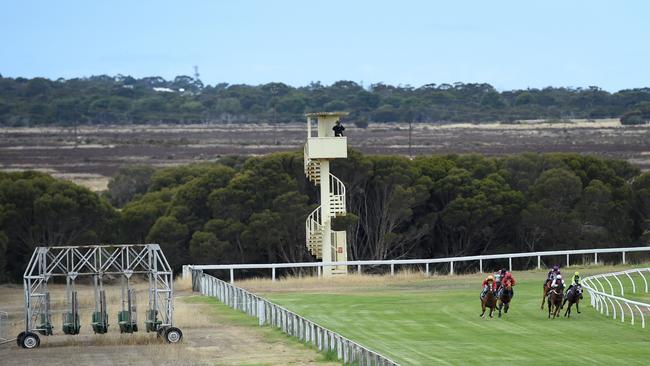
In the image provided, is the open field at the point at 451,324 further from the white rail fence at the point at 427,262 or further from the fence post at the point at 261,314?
the fence post at the point at 261,314

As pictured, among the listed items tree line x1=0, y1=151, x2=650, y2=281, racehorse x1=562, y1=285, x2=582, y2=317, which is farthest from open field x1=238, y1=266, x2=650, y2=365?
tree line x1=0, y1=151, x2=650, y2=281

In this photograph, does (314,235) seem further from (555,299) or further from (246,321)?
(555,299)

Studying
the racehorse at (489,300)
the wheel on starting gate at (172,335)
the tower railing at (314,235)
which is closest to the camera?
the wheel on starting gate at (172,335)

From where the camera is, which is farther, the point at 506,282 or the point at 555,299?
the point at 506,282

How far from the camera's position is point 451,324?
2933 cm

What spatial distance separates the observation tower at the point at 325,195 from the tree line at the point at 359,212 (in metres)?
1.80

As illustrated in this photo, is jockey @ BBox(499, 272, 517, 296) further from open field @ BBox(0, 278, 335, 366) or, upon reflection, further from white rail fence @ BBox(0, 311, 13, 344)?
white rail fence @ BBox(0, 311, 13, 344)

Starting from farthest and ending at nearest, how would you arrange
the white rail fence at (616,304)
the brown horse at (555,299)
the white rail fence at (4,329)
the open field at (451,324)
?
the brown horse at (555,299)
the white rail fence at (616,304)
the white rail fence at (4,329)
the open field at (451,324)

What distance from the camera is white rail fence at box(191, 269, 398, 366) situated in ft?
71.7

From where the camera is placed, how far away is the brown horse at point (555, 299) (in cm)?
3042

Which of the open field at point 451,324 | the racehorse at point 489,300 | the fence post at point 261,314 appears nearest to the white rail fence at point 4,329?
the fence post at point 261,314

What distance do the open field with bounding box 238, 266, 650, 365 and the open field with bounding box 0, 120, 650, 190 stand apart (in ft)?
155

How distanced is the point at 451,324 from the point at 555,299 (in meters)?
2.75

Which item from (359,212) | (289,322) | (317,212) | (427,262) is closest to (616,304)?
(289,322)
